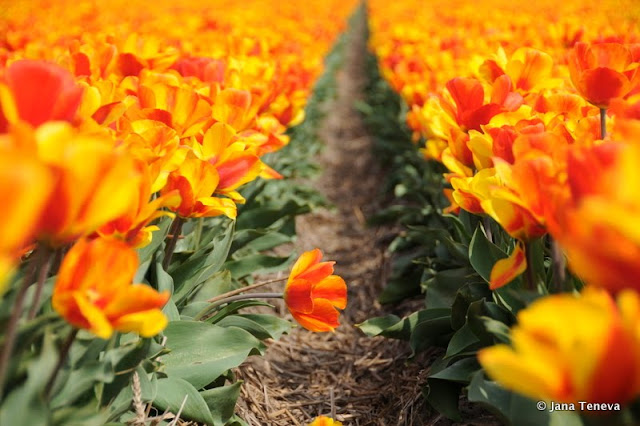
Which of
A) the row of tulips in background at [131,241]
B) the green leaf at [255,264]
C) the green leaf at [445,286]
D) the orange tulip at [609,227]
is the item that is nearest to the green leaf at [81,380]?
the row of tulips in background at [131,241]

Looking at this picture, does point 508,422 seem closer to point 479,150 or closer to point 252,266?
point 479,150

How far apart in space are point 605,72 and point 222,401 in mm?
1452

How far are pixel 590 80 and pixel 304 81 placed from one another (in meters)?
2.91

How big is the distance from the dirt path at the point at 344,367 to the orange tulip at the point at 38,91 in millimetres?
1248

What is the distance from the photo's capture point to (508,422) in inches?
51.0

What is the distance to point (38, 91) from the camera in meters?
1.11

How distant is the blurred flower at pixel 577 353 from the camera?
762 millimetres

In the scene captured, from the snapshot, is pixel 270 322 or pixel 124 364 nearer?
pixel 124 364

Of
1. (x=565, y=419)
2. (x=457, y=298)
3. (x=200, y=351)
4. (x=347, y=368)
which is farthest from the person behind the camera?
(x=347, y=368)

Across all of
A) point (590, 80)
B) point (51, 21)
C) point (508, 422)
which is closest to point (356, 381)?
point (508, 422)

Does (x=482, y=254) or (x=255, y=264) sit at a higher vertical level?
(x=482, y=254)

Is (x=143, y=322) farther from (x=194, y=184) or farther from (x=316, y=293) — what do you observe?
(x=316, y=293)

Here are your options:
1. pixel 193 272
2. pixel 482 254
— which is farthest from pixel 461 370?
pixel 193 272

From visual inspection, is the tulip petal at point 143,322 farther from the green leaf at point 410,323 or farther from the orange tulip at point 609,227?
the green leaf at point 410,323
